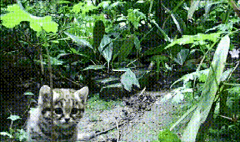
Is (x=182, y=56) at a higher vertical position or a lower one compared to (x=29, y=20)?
lower

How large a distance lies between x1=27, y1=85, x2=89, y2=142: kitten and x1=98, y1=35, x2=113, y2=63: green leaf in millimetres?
664

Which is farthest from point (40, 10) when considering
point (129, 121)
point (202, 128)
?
point (202, 128)

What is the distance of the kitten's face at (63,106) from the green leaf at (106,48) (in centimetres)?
66

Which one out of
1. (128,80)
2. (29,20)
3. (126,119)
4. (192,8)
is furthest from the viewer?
(128,80)

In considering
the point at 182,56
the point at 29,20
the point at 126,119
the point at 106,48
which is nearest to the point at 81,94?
the point at 126,119

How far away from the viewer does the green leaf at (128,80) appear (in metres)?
1.42

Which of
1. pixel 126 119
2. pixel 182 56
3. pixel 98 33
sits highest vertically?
pixel 98 33

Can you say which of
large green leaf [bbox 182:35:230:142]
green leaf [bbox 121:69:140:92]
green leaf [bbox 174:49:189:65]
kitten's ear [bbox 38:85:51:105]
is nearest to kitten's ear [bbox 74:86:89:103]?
kitten's ear [bbox 38:85:51:105]

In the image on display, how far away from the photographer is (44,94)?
0.77m

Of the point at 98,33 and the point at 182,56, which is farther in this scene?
the point at 182,56

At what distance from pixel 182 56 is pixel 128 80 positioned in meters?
0.44

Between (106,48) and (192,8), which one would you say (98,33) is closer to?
(106,48)

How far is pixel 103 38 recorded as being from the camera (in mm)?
1626

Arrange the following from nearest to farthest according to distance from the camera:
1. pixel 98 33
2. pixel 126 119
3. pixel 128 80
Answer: pixel 126 119 < pixel 128 80 < pixel 98 33
